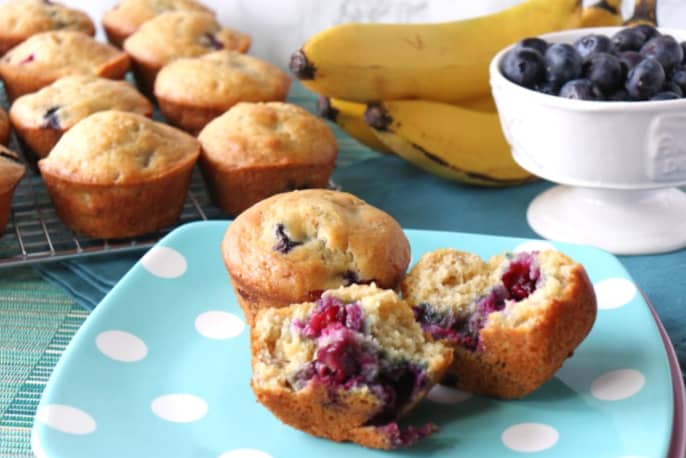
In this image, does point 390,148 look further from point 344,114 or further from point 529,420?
point 529,420

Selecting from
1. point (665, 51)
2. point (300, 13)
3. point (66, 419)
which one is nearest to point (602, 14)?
point (665, 51)

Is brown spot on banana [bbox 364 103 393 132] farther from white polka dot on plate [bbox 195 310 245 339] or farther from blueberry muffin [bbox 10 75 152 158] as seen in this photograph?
white polka dot on plate [bbox 195 310 245 339]

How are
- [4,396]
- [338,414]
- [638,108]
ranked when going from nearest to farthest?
[338,414]
[4,396]
[638,108]

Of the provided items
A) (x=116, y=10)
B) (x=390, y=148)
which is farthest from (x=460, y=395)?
(x=116, y=10)

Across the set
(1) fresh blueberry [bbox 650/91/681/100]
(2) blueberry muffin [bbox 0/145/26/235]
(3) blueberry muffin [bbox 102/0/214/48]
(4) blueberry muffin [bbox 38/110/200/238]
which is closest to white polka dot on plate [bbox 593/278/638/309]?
(1) fresh blueberry [bbox 650/91/681/100]

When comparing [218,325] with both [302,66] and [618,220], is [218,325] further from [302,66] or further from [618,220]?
[618,220]

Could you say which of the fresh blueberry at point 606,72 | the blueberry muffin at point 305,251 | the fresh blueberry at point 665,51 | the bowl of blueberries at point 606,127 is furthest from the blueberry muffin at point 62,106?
the fresh blueberry at point 665,51
